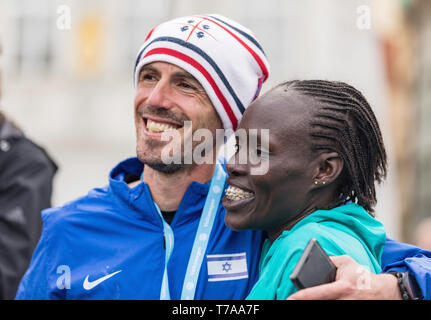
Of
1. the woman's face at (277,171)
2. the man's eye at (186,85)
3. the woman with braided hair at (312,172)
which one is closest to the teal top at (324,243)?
the woman with braided hair at (312,172)

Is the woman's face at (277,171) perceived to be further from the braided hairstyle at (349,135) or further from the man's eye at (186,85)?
the man's eye at (186,85)

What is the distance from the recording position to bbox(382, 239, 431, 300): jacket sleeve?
281 cm

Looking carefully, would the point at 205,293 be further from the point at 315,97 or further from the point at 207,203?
the point at 315,97

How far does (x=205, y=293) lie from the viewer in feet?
10.6

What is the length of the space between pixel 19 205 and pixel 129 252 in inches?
61.9

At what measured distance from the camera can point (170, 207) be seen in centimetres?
362

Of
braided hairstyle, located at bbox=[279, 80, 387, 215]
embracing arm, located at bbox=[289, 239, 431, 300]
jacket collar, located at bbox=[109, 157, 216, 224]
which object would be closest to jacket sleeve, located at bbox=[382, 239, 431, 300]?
embracing arm, located at bbox=[289, 239, 431, 300]

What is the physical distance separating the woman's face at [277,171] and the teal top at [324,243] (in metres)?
0.12

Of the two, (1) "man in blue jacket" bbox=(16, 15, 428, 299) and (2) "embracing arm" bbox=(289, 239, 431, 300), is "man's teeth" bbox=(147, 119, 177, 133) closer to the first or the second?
(1) "man in blue jacket" bbox=(16, 15, 428, 299)

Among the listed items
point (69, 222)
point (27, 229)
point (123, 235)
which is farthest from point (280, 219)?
point (27, 229)

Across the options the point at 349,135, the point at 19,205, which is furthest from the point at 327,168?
the point at 19,205

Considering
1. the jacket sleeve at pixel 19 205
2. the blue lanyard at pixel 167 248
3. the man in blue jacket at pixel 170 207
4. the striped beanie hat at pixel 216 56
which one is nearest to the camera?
the blue lanyard at pixel 167 248

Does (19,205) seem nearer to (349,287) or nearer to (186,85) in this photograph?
(186,85)

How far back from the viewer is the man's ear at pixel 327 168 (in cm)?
289
